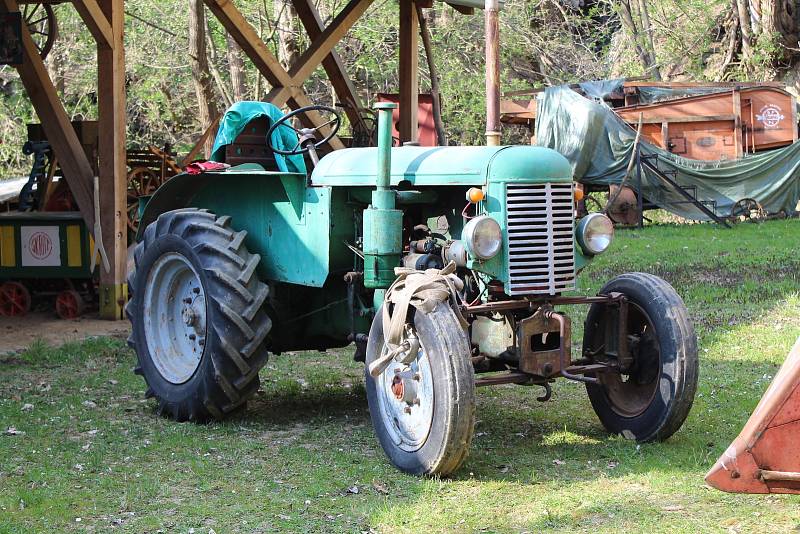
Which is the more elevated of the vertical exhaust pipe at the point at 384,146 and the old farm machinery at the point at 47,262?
the vertical exhaust pipe at the point at 384,146

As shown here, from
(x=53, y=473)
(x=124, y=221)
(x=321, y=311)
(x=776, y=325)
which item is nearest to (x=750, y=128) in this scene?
(x=776, y=325)

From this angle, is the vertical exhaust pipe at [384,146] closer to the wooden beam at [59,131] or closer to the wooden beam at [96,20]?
the wooden beam at [96,20]

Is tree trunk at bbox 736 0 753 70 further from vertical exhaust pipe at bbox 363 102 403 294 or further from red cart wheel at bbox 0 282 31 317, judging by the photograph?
vertical exhaust pipe at bbox 363 102 403 294

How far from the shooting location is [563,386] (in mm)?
6852

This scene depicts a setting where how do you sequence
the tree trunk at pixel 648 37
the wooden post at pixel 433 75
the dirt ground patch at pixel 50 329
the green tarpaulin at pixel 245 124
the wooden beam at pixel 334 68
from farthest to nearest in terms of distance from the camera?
the tree trunk at pixel 648 37, the wooden post at pixel 433 75, the wooden beam at pixel 334 68, the dirt ground patch at pixel 50 329, the green tarpaulin at pixel 245 124

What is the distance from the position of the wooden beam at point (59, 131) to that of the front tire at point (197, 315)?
3.40m

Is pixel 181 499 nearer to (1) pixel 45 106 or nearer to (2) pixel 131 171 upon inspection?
(1) pixel 45 106

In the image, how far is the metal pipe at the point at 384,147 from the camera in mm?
5133

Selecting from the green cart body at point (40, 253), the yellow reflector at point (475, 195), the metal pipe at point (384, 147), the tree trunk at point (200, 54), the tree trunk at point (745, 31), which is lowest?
the green cart body at point (40, 253)

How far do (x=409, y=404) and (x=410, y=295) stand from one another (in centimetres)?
51

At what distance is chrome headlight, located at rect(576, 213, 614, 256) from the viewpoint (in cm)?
514

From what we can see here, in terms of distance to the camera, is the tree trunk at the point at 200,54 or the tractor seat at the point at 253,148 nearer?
the tractor seat at the point at 253,148

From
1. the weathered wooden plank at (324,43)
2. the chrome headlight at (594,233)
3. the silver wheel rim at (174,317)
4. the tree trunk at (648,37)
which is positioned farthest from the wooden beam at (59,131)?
the tree trunk at (648,37)

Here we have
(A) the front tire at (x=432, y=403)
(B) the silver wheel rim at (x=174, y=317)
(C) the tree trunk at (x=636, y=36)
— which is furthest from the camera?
(C) the tree trunk at (x=636, y=36)
